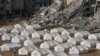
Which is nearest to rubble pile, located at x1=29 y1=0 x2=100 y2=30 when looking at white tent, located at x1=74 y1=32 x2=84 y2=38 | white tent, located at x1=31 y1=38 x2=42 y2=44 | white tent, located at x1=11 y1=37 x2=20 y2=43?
white tent, located at x1=74 y1=32 x2=84 y2=38

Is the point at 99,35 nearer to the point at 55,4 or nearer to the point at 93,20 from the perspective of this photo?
the point at 93,20

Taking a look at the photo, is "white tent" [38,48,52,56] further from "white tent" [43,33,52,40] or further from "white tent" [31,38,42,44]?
"white tent" [43,33,52,40]

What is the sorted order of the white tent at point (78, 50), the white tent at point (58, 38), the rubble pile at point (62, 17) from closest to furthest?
the white tent at point (78, 50), the white tent at point (58, 38), the rubble pile at point (62, 17)

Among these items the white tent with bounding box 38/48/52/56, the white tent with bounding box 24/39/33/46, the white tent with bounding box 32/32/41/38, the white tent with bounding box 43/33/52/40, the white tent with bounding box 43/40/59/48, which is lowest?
the white tent with bounding box 32/32/41/38

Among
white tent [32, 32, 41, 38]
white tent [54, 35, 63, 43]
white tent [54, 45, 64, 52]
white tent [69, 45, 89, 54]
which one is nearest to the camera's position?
white tent [69, 45, 89, 54]

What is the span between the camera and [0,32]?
5116 centimetres

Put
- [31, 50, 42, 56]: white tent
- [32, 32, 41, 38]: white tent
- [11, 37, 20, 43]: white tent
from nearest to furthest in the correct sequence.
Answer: [31, 50, 42, 56]: white tent < [11, 37, 20, 43]: white tent < [32, 32, 41, 38]: white tent

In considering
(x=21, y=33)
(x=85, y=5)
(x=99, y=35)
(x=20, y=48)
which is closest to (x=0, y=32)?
(x=21, y=33)

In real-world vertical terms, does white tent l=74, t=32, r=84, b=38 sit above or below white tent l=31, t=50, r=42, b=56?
below

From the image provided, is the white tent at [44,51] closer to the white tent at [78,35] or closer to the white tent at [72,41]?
the white tent at [72,41]

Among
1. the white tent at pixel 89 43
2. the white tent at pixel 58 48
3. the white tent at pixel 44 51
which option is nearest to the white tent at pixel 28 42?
the white tent at pixel 58 48

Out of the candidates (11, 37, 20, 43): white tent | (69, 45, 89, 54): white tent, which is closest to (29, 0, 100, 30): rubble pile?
(11, 37, 20, 43): white tent

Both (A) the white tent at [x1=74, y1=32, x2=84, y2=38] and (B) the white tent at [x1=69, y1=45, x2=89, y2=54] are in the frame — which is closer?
(B) the white tent at [x1=69, y1=45, x2=89, y2=54]

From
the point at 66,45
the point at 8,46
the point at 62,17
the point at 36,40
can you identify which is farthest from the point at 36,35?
the point at 62,17
